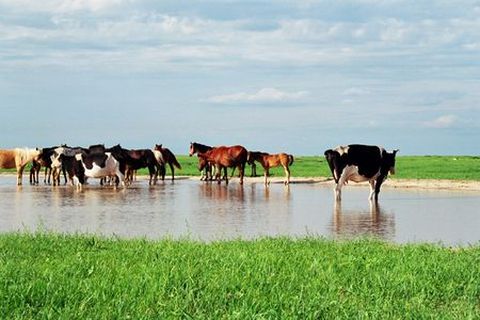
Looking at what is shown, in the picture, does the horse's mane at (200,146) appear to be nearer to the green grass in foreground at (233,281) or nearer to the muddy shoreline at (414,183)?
the muddy shoreline at (414,183)

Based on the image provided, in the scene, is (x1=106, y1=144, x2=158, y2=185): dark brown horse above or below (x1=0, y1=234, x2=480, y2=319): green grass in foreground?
above

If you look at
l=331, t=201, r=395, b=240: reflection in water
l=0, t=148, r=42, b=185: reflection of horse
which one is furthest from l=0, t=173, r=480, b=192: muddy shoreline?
l=331, t=201, r=395, b=240: reflection in water

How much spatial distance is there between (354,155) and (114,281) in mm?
15694

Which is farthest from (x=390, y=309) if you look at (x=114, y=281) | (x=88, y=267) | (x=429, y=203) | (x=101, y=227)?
(x=429, y=203)

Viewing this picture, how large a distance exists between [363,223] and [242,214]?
292 cm

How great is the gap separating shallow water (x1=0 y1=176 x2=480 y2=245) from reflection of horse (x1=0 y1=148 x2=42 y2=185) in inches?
306

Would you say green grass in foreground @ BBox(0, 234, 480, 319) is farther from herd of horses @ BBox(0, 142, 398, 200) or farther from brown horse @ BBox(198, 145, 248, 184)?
brown horse @ BBox(198, 145, 248, 184)

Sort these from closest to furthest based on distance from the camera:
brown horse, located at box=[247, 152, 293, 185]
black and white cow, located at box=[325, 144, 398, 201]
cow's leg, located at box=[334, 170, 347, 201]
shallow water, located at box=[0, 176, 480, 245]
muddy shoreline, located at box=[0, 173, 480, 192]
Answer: shallow water, located at box=[0, 176, 480, 245]
cow's leg, located at box=[334, 170, 347, 201]
black and white cow, located at box=[325, 144, 398, 201]
muddy shoreline, located at box=[0, 173, 480, 192]
brown horse, located at box=[247, 152, 293, 185]

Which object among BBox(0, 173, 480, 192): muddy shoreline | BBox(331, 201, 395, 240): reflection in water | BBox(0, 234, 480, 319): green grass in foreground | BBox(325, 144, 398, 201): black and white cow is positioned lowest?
BBox(331, 201, 395, 240): reflection in water

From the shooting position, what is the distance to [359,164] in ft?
73.0

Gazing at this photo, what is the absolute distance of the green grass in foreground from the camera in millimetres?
6180

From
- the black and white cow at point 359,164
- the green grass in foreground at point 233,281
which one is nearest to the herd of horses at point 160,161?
the black and white cow at point 359,164

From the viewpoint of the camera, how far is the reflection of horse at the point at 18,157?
33469mm

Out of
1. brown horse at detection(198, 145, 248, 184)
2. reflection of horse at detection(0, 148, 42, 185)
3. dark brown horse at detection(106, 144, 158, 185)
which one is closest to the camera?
dark brown horse at detection(106, 144, 158, 185)
